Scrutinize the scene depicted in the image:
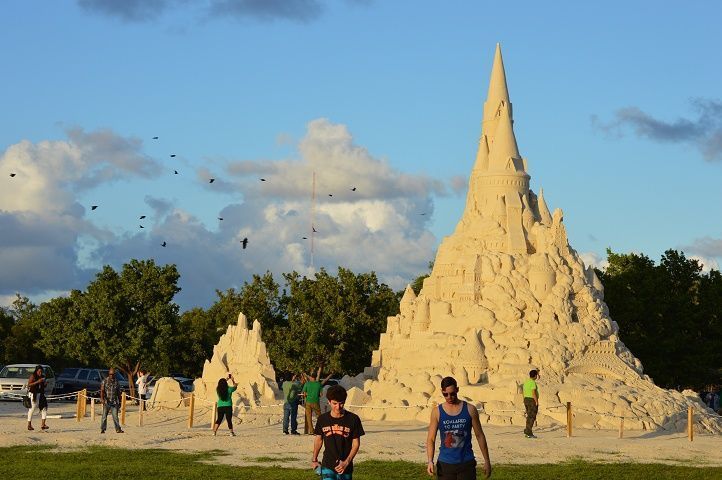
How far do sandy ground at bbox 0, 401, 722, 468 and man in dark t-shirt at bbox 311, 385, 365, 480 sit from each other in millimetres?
8108

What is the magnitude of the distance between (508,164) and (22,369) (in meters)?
21.3

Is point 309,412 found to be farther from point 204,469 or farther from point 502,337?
point 502,337

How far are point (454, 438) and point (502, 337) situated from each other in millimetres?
26011

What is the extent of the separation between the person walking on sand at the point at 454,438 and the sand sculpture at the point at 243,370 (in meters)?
25.4

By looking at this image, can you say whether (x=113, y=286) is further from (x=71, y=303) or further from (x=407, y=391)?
(x=407, y=391)

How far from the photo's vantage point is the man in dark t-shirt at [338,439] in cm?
1190

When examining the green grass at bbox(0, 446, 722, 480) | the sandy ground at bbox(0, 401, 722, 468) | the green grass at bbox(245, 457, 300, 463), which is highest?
the sandy ground at bbox(0, 401, 722, 468)

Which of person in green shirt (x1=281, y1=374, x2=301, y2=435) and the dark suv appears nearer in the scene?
person in green shirt (x1=281, y1=374, x2=301, y2=435)

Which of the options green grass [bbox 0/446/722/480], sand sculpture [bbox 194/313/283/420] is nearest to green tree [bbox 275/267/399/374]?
sand sculpture [bbox 194/313/283/420]

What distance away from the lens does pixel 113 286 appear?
52.2m

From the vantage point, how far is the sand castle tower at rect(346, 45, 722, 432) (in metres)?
34.5

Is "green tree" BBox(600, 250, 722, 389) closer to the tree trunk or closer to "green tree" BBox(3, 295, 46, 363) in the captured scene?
the tree trunk

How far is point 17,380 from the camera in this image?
4400 cm

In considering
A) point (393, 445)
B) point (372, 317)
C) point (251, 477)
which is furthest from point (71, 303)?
point (251, 477)
